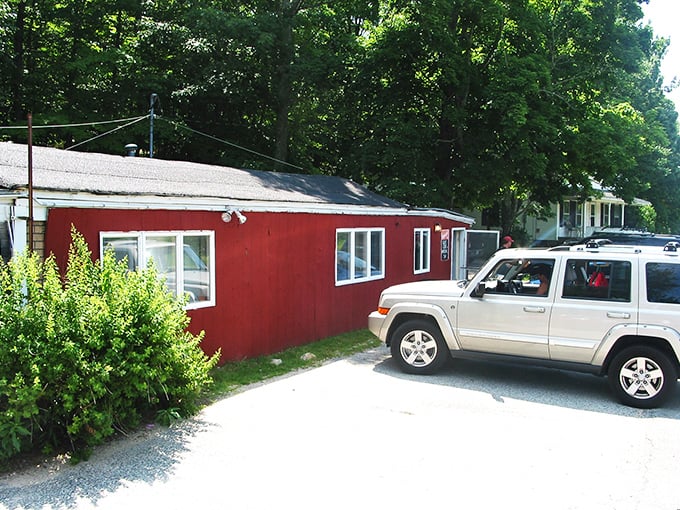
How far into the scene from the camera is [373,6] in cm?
2241

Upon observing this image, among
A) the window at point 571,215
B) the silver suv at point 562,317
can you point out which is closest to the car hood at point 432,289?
the silver suv at point 562,317

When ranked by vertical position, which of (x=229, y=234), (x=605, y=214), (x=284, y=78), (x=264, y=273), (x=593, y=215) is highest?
(x=284, y=78)

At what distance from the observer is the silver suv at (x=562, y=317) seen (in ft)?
22.4

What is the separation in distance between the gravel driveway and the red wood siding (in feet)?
5.37

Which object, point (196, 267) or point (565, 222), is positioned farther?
point (565, 222)

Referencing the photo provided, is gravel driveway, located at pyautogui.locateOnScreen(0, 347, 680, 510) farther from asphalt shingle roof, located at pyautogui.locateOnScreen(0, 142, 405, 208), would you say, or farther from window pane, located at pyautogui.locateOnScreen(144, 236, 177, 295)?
asphalt shingle roof, located at pyautogui.locateOnScreen(0, 142, 405, 208)

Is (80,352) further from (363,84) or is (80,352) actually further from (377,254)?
(363,84)

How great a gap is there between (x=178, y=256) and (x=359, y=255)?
5144mm

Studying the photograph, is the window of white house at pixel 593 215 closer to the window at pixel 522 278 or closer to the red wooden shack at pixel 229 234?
the red wooden shack at pixel 229 234

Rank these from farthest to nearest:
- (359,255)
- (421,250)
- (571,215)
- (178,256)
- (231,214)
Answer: (571,215), (421,250), (359,255), (231,214), (178,256)

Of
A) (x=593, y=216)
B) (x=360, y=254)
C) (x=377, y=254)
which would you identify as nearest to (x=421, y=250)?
(x=377, y=254)

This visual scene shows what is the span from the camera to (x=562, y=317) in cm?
725

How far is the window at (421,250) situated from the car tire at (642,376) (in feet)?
25.9

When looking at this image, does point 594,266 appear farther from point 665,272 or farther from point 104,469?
point 104,469
